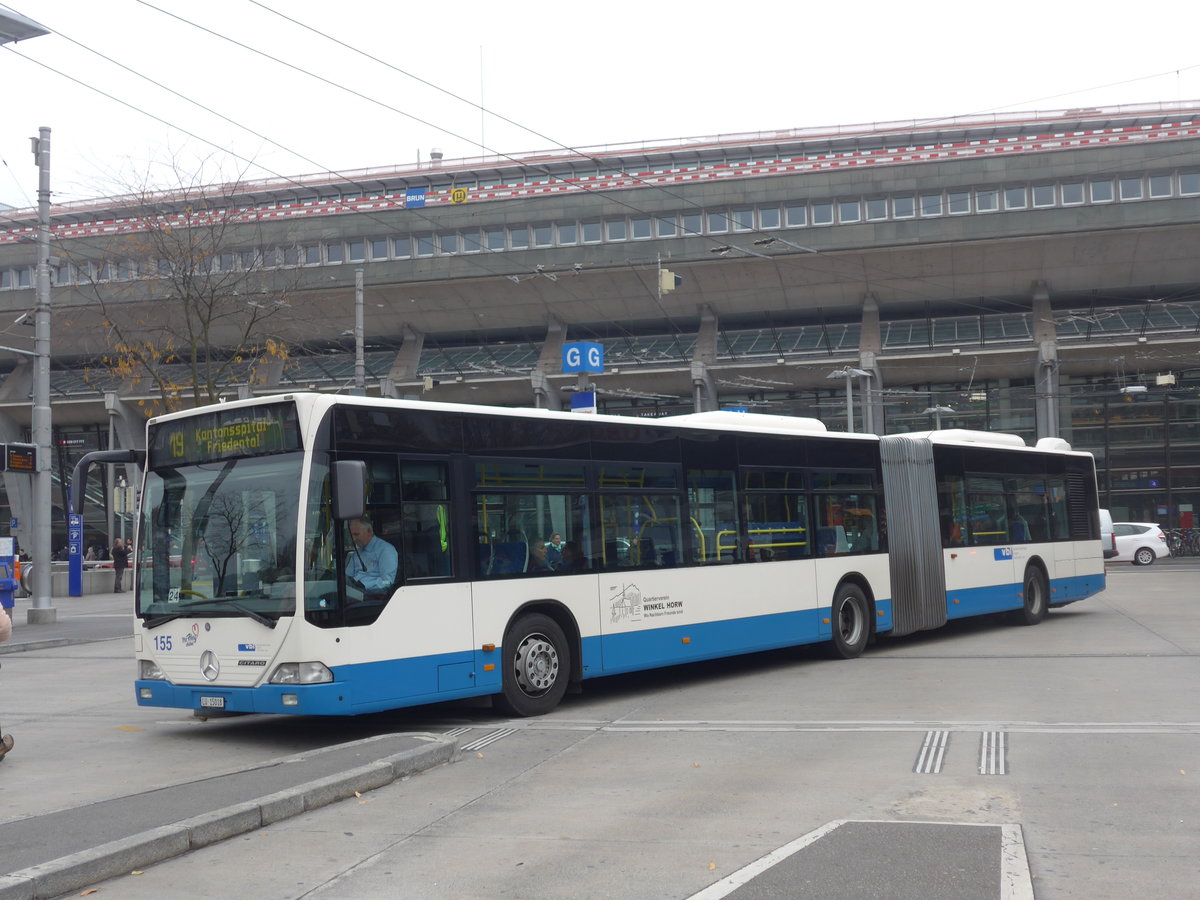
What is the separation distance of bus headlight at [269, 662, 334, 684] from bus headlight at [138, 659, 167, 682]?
1.42m

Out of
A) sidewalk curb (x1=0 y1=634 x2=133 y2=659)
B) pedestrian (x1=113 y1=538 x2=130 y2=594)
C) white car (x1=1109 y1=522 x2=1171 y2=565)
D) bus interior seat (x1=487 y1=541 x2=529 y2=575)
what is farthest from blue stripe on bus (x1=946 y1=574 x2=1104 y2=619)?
pedestrian (x1=113 y1=538 x2=130 y2=594)

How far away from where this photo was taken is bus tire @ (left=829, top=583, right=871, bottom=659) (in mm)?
Result: 15219

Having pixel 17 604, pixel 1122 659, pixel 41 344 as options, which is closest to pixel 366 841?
pixel 1122 659

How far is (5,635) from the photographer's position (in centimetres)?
818

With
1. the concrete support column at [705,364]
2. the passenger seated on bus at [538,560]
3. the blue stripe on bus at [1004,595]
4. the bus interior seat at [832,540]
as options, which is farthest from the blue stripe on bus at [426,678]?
the concrete support column at [705,364]

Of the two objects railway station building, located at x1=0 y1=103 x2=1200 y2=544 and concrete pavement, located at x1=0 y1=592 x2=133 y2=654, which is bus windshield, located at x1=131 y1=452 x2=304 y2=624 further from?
railway station building, located at x1=0 y1=103 x2=1200 y2=544

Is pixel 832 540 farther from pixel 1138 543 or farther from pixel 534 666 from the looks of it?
pixel 1138 543

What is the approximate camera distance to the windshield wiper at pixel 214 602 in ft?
30.9

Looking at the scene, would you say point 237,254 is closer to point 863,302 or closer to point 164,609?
point 164,609

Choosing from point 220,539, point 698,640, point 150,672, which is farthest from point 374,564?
point 698,640

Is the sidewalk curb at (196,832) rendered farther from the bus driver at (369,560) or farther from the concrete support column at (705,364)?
the concrete support column at (705,364)

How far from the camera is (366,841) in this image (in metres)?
6.49

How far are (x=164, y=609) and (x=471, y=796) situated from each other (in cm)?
381

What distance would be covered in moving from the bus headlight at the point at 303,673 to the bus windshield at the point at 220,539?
1.26 ft
